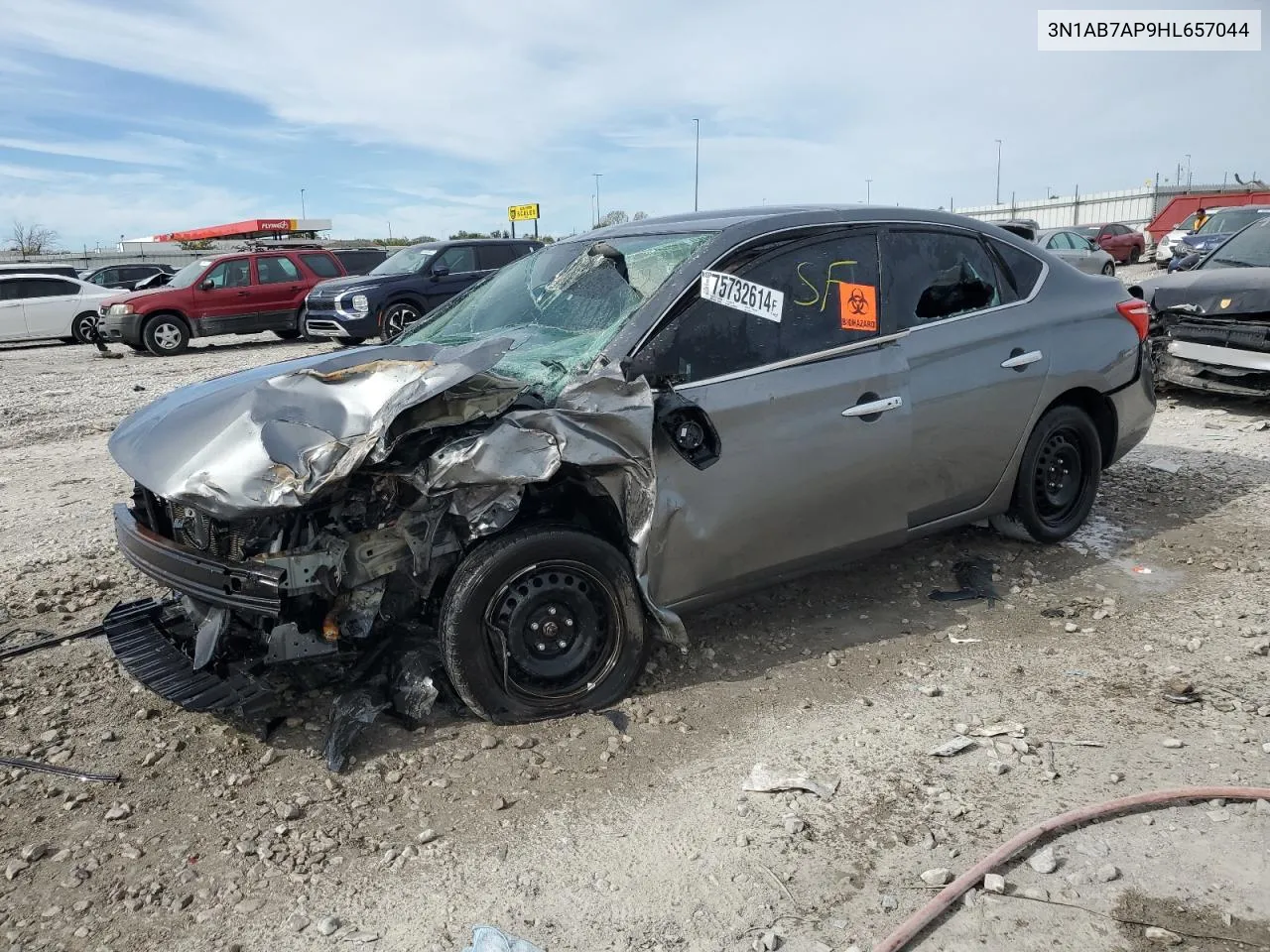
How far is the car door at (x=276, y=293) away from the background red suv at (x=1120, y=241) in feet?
75.9

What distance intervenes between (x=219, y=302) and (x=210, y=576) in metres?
15.0

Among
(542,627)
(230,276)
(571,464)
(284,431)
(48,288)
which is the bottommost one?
(542,627)

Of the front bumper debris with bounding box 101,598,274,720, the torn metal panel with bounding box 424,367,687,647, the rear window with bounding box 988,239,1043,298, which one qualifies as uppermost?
the rear window with bounding box 988,239,1043,298

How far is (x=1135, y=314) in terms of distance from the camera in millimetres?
5109

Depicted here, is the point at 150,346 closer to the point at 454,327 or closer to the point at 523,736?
the point at 454,327

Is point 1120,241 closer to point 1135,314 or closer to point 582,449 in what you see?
point 1135,314

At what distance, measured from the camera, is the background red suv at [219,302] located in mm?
15938

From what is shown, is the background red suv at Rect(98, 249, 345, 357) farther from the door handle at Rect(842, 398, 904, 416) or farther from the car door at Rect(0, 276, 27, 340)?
the door handle at Rect(842, 398, 904, 416)

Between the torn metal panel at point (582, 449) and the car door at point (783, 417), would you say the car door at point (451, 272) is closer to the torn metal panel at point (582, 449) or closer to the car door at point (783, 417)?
the car door at point (783, 417)

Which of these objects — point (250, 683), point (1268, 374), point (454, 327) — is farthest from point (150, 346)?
point (1268, 374)

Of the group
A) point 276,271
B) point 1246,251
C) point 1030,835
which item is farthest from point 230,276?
point 1030,835

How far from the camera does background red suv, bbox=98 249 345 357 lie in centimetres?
Result: 1594

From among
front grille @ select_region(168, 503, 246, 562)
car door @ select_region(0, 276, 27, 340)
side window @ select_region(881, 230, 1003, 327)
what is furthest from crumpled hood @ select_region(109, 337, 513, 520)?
car door @ select_region(0, 276, 27, 340)

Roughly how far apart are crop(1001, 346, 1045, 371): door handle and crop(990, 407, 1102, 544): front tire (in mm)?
360
